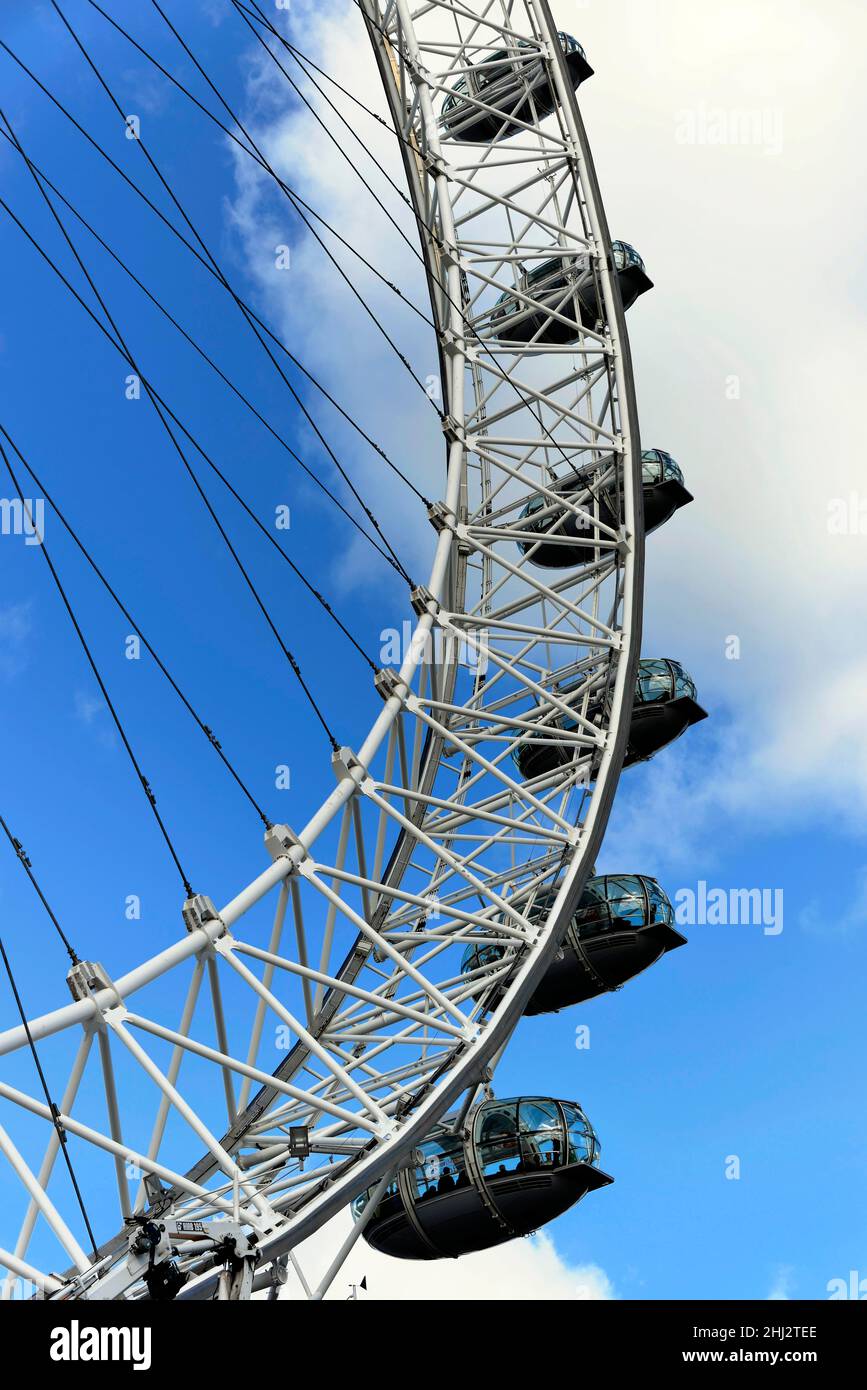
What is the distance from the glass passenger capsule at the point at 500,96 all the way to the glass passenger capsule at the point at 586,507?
8487mm

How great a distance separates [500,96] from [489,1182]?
81.8 feet

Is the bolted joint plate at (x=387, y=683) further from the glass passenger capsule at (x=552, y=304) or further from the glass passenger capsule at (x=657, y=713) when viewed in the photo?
the glass passenger capsule at (x=552, y=304)

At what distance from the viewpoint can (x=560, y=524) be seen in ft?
103

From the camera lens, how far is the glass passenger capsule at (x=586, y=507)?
31.6 metres

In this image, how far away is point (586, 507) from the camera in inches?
1270

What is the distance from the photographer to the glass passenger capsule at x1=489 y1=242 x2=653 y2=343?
33844mm

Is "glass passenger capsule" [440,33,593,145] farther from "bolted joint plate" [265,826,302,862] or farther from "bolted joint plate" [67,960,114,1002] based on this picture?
"bolted joint plate" [67,960,114,1002]

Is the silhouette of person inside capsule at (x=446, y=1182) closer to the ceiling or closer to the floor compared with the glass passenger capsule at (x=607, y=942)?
closer to the floor

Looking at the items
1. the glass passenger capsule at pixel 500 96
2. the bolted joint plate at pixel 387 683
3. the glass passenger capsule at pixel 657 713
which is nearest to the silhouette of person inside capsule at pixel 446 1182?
the bolted joint plate at pixel 387 683

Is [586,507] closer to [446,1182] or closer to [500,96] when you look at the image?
[500,96]

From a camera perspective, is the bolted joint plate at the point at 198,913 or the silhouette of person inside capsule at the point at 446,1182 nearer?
the bolted joint plate at the point at 198,913
